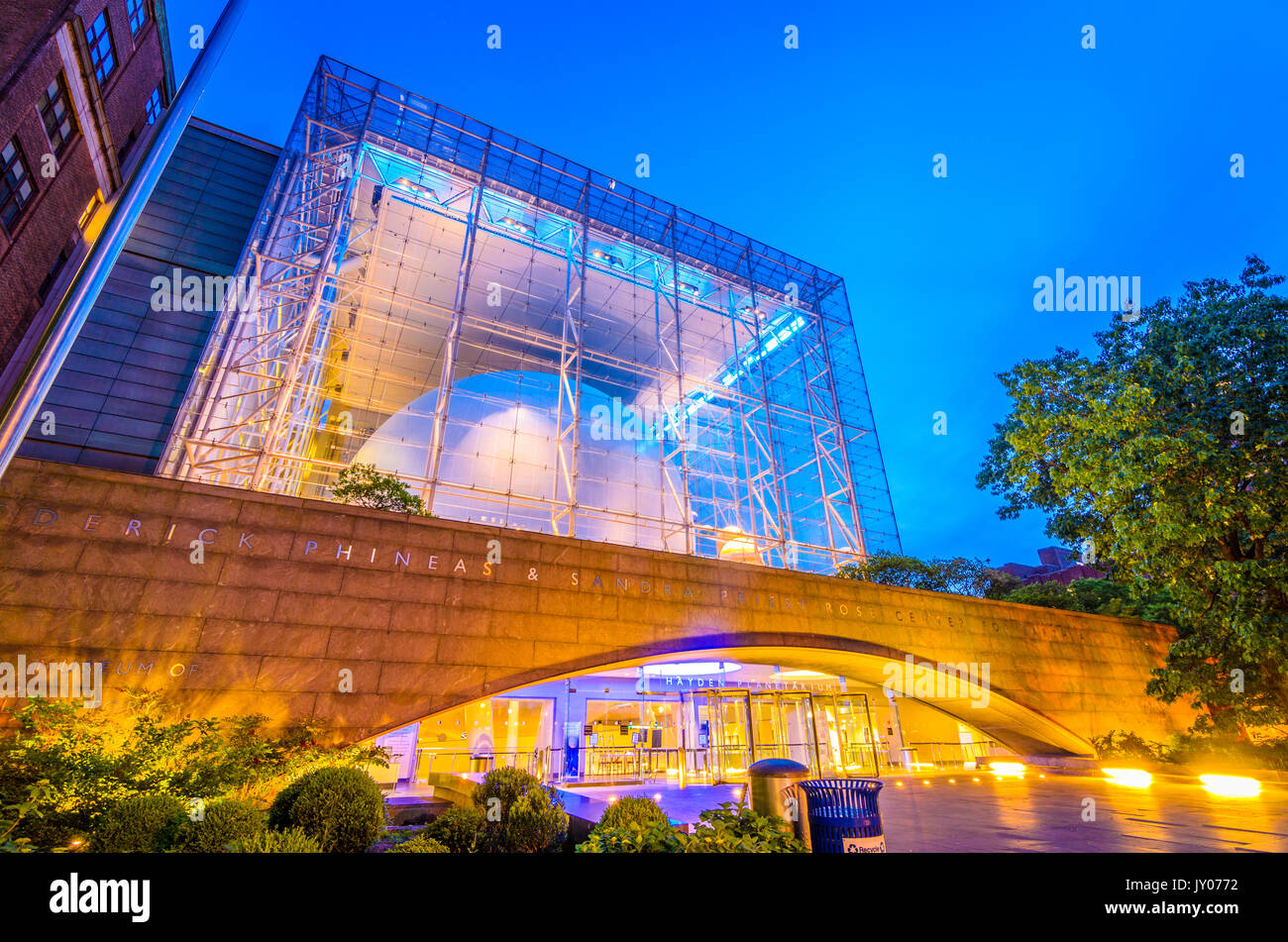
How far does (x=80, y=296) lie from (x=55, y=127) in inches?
368

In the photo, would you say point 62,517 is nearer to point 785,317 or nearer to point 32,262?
point 32,262

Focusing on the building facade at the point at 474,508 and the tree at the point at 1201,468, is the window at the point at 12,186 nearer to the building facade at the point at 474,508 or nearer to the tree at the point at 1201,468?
the building facade at the point at 474,508

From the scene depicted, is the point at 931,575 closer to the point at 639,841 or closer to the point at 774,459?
the point at 774,459

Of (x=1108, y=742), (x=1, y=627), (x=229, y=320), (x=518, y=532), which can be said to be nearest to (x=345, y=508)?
(x=518, y=532)

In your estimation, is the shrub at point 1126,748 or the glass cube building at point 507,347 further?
the glass cube building at point 507,347

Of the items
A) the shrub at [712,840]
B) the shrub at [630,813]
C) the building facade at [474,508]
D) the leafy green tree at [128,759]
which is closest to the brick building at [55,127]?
the building facade at [474,508]

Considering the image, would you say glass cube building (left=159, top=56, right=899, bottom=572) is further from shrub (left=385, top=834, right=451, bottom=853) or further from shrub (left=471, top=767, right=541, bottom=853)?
shrub (left=385, top=834, right=451, bottom=853)

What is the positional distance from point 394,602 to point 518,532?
273 cm

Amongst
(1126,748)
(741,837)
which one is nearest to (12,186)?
(741,837)

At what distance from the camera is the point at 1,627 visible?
7.98 meters

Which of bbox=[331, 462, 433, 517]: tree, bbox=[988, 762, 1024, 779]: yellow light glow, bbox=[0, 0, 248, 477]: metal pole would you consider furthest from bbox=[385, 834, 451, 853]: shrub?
bbox=[988, 762, 1024, 779]: yellow light glow

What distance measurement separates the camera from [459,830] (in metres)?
6.50

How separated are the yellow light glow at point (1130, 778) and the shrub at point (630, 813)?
13.6 metres

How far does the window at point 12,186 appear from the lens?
10.1m
